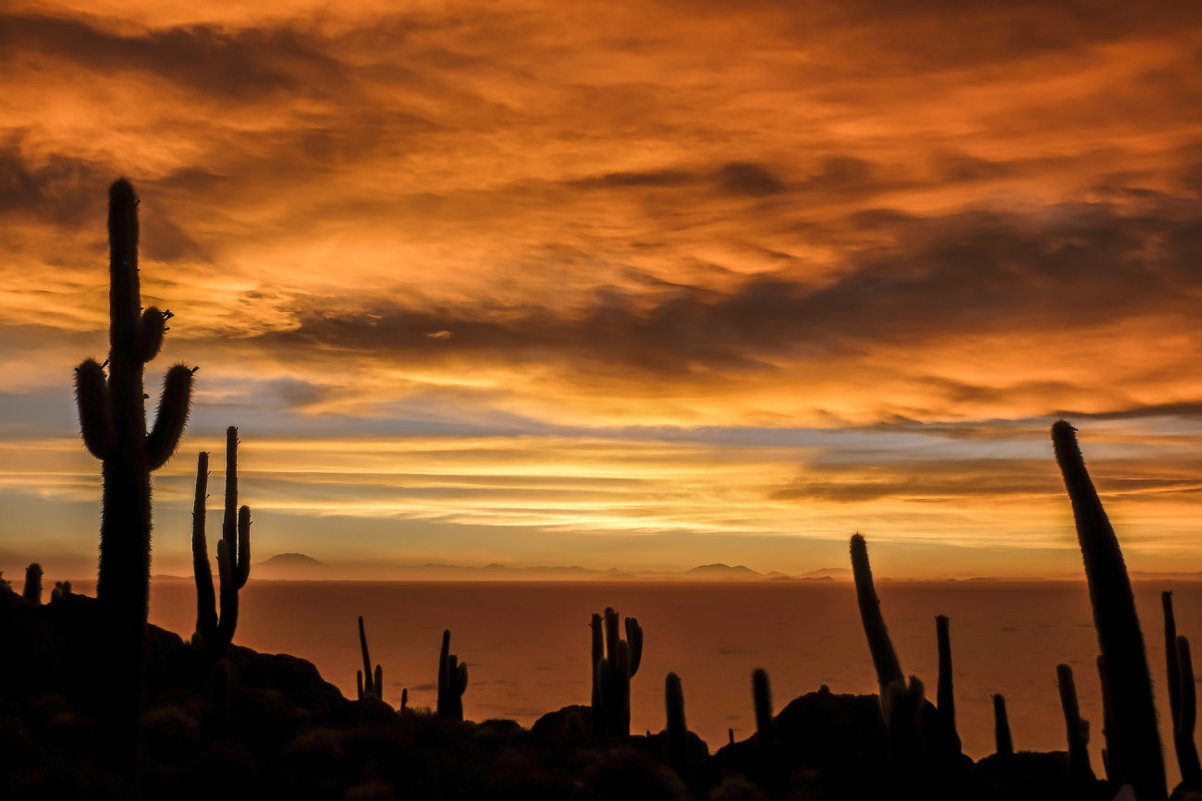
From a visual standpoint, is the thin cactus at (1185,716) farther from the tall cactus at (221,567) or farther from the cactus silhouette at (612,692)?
the tall cactus at (221,567)

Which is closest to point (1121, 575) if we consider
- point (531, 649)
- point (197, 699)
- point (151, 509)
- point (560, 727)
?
point (151, 509)

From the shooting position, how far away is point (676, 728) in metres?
22.1

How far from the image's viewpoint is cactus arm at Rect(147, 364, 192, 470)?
14195 mm

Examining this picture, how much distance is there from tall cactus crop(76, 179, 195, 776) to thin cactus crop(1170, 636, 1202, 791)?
18.6m

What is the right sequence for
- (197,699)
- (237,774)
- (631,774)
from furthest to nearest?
1. (197,699)
2. (631,774)
3. (237,774)

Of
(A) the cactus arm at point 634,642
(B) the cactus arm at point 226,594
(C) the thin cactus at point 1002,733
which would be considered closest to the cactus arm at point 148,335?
(B) the cactus arm at point 226,594

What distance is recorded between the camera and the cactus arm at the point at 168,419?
14195 millimetres

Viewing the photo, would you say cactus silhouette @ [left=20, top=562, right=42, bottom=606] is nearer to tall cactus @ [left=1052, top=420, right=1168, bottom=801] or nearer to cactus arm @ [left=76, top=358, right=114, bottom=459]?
cactus arm @ [left=76, top=358, right=114, bottom=459]

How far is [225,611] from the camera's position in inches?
970

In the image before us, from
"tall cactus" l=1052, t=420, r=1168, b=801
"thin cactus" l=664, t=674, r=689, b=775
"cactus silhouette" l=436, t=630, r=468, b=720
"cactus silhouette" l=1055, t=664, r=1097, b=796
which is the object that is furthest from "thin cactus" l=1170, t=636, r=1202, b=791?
"cactus silhouette" l=436, t=630, r=468, b=720

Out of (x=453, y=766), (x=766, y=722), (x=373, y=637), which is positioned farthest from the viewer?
(x=373, y=637)

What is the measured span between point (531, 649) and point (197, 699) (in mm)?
78115

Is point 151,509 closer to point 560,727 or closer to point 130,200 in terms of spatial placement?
point 130,200

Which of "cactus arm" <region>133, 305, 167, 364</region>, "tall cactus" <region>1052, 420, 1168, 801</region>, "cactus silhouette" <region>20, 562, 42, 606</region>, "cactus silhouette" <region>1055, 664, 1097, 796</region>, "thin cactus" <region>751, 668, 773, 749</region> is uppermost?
"cactus arm" <region>133, 305, 167, 364</region>
